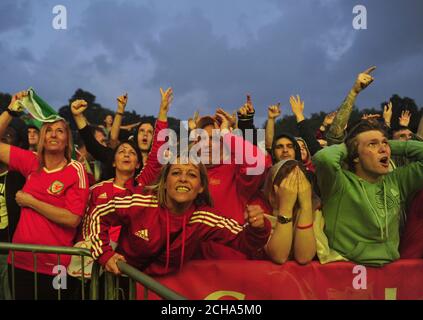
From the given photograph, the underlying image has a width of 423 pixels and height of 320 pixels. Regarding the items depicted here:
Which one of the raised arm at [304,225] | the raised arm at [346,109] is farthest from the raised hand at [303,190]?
the raised arm at [346,109]

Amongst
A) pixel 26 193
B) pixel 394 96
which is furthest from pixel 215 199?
pixel 394 96

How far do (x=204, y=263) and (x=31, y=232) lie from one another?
137 cm

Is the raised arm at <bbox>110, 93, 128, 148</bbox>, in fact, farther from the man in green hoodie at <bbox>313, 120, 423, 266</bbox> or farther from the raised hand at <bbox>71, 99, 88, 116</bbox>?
the man in green hoodie at <bbox>313, 120, 423, 266</bbox>

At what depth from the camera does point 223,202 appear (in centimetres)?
391

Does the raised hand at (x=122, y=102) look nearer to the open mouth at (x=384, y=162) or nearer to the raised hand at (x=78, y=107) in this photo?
the raised hand at (x=78, y=107)

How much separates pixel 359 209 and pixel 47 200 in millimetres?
2321

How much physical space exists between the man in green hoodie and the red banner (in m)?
0.14

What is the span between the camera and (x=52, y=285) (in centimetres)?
379

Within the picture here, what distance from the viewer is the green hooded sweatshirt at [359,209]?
3.61m

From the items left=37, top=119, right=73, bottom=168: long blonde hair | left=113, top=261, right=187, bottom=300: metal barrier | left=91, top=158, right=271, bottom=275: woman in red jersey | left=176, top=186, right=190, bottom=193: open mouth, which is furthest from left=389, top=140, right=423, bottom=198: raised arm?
left=37, top=119, right=73, bottom=168: long blonde hair

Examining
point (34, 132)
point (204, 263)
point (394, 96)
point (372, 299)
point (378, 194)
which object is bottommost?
point (372, 299)

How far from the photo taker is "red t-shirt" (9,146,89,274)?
3795 mm

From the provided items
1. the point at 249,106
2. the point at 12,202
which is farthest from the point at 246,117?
the point at 12,202
